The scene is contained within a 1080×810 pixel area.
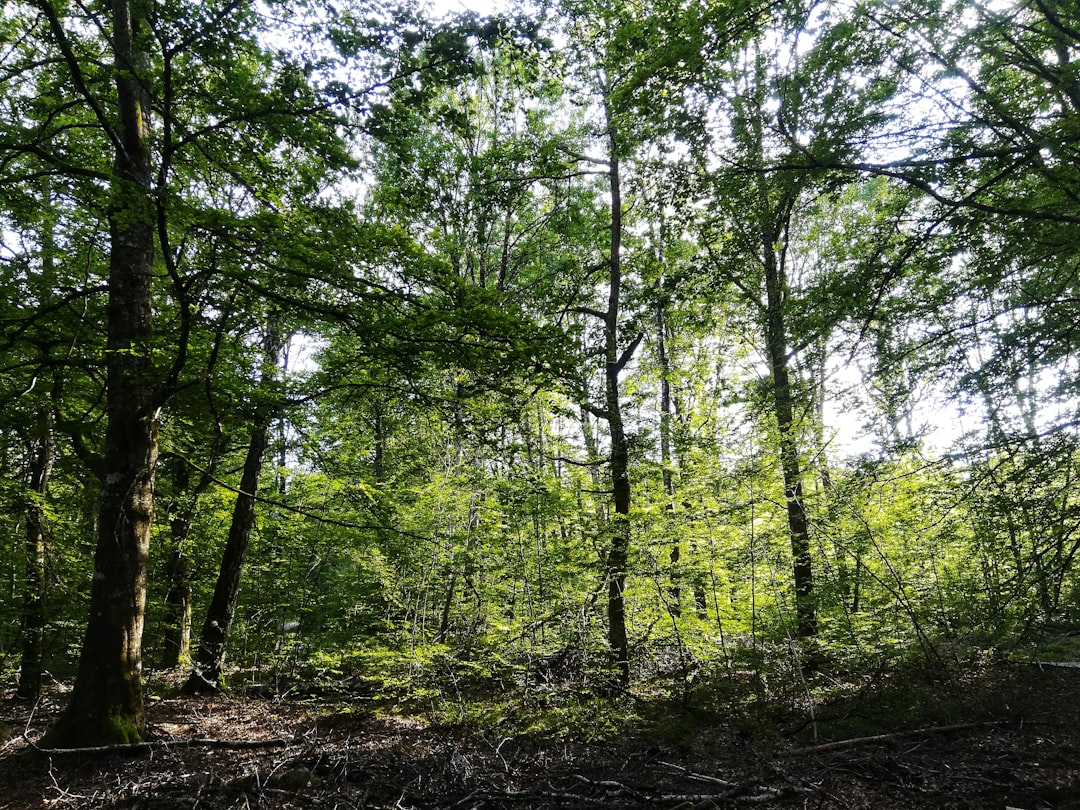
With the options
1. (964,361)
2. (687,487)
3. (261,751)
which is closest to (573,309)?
(687,487)

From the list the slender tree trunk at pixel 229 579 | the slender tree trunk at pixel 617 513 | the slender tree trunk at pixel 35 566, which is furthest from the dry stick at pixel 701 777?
the slender tree trunk at pixel 35 566

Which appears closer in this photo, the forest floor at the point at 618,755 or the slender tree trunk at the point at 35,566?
the forest floor at the point at 618,755

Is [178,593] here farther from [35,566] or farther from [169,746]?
[169,746]

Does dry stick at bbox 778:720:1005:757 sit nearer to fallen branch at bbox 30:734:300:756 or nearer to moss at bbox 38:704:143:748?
fallen branch at bbox 30:734:300:756

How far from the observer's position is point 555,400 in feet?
22.6

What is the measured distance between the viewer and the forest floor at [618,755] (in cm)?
446

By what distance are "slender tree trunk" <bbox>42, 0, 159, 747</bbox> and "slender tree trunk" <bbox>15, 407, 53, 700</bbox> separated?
6.45 ft

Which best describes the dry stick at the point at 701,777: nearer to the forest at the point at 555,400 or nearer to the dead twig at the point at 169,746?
the forest at the point at 555,400

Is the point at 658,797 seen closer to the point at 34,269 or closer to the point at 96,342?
the point at 96,342

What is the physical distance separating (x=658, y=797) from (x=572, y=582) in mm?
4256

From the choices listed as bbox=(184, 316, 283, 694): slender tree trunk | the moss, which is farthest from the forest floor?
bbox=(184, 316, 283, 694): slender tree trunk

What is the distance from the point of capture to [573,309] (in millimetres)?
8422

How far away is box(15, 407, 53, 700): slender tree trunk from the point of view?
7.25 meters

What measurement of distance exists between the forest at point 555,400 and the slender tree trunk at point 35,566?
0.09 m
